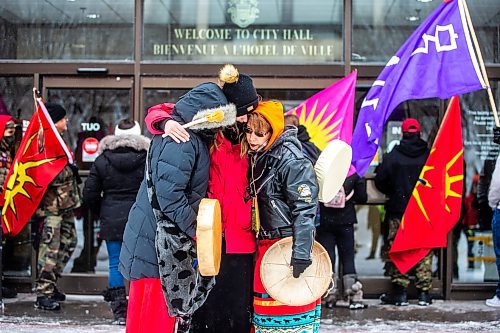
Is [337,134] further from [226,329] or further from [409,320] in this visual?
[226,329]

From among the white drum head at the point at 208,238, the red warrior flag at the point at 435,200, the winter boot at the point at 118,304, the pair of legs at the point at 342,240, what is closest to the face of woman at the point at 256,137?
the white drum head at the point at 208,238

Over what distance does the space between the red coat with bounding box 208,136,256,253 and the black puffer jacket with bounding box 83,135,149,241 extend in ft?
8.06

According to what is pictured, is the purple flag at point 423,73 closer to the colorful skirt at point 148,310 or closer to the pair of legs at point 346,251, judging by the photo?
the pair of legs at point 346,251

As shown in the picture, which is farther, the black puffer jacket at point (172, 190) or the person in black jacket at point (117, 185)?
the person in black jacket at point (117, 185)

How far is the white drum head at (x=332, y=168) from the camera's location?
5.49 m

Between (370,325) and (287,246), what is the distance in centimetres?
290

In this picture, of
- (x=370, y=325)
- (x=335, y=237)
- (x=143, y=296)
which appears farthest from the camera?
(x=335, y=237)

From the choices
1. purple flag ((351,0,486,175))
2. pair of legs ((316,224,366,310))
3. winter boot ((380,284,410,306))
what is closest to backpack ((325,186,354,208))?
pair of legs ((316,224,366,310))

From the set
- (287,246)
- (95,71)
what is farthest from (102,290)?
(287,246)

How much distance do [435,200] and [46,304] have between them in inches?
153

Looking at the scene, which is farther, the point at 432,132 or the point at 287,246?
the point at 432,132

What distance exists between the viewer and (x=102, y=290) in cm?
918

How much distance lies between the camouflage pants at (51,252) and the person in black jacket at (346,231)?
2.47 m

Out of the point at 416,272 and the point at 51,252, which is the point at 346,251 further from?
the point at 51,252
